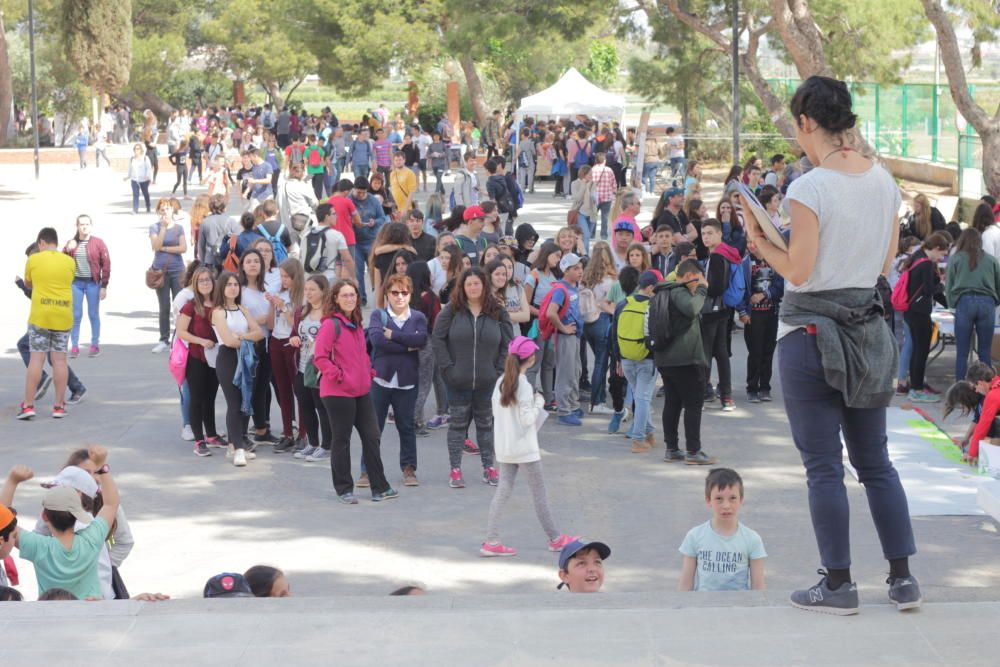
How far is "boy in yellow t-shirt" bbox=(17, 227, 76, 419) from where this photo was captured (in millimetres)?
12258

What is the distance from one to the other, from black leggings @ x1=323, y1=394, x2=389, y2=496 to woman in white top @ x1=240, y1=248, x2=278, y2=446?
5.10 feet

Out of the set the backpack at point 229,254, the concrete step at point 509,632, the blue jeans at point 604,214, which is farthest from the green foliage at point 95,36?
the concrete step at point 509,632

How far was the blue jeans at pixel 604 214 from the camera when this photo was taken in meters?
23.7

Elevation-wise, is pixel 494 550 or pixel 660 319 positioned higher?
pixel 660 319

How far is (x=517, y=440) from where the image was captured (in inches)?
335

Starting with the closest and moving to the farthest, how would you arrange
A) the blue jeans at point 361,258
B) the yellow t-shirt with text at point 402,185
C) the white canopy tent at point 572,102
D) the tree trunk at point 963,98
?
the blue jeans at point 361,258
the yellow t-shirt with text at point 402,185
the tree trunk at point 963,98
the white canopy tent at point 572,102

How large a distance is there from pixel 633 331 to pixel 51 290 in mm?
5388

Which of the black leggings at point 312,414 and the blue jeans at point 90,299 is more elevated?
the blue jeans at point 90,299

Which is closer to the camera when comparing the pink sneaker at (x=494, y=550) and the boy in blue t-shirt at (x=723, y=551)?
the boy in blue t-shirt at (x=723, y=551)

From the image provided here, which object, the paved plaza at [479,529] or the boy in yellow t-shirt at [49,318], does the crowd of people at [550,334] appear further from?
the paved plaza at [479,529]

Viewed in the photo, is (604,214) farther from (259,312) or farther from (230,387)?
(230,387)

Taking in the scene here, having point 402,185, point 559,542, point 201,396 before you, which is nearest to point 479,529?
point 559,542

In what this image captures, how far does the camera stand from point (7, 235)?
85.0ft

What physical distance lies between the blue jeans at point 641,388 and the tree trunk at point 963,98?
10680 millimetres
